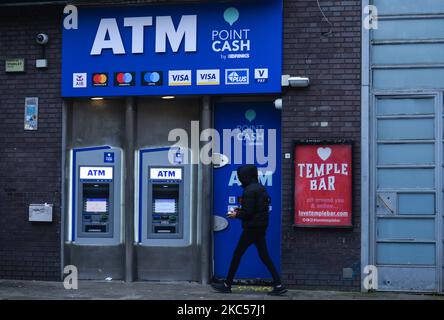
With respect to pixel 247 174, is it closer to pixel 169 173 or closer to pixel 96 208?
pixel 169 173

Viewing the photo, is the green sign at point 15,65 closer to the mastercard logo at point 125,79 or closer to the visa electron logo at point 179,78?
the mastercard logo at point 125,79

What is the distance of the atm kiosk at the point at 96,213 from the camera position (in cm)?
1114

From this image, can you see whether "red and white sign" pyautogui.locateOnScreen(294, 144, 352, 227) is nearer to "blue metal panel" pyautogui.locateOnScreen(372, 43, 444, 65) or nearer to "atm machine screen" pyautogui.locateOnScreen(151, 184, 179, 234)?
"blue metal panel" pyautogui.locateOnScreen(372, 43, 444, 65)

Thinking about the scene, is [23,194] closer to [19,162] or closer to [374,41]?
[19,162]

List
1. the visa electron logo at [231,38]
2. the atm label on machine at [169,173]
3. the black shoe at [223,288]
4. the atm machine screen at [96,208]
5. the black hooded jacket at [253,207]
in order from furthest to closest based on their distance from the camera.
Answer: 1. the atm machine screen at [96,208]
2. the atm label on machine at [169,173]
3. the visa electron logo at [231,38]
4. the black shoe at [223,288]
5. the black hooded jacket at [253,207]

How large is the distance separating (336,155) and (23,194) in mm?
5043

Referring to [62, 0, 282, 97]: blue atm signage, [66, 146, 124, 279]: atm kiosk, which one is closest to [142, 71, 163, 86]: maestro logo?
[62, 0, 282, 97]: blue atm signage

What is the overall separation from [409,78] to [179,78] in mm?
3456

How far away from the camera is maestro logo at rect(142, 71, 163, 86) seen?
1078 cm

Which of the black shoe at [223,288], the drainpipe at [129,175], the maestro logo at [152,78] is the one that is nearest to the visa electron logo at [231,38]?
the maestro logo at [152,78]

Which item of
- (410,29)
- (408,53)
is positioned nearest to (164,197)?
(408,53)

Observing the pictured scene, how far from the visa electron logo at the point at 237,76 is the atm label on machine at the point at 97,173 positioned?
7.94 feet

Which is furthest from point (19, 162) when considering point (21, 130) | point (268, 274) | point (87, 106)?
point (268, 274)

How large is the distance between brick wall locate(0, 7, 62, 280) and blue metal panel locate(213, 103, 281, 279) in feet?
8.43
